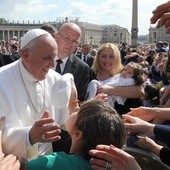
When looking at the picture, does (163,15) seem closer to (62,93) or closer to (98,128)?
(98,128)

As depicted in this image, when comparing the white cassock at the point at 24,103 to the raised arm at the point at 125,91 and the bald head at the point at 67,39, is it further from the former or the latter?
the bald head at the point at 67,39

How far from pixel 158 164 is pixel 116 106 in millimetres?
1741

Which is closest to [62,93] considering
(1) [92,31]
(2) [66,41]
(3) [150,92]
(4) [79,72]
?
(4) [79,72]

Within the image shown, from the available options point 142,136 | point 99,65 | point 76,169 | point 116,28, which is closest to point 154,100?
point 99,65

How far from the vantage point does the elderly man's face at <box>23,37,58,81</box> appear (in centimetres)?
248

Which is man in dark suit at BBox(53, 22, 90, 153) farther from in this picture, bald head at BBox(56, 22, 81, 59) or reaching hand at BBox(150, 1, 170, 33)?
reaching hand at BBox(150, 1, 170, 33)

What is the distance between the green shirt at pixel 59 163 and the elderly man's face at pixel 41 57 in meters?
0.89

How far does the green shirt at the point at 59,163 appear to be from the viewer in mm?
1701

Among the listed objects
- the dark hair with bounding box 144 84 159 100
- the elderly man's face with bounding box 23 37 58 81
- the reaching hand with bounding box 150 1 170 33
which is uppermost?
the reaching hand with bounding box 150 1 170 33

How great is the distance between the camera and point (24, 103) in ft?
8.33

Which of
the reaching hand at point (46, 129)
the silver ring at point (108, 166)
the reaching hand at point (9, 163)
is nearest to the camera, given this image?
the reaching hand at point (9, 163)

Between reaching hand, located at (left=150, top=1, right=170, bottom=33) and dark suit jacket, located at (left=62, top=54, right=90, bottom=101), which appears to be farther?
dark suit jacket, located at (left=62, top=54, right=90, bottom=101)

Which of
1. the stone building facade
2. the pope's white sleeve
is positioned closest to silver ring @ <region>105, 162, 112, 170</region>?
the pope's white sleeve

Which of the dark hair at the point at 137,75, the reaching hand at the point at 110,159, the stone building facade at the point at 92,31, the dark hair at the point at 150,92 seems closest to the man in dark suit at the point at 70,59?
the dark hair at the point at 137,75
